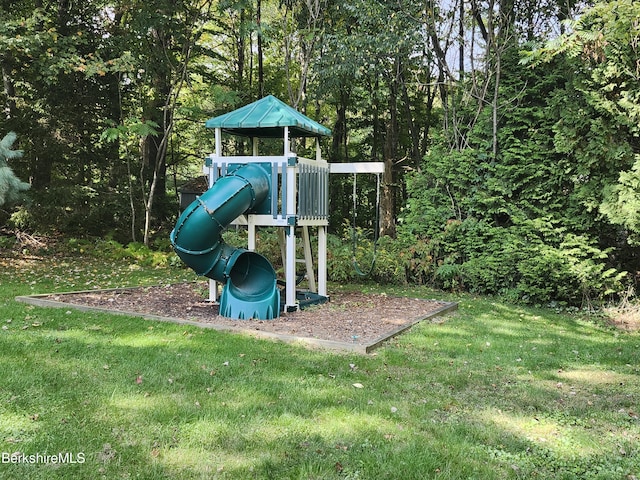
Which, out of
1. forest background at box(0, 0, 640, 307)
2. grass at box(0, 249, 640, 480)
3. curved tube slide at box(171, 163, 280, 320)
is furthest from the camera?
forest background at box(0, 0, 640, 307)

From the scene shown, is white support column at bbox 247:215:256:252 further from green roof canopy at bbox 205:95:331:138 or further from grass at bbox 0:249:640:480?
grass at bbox 0:249:640:480

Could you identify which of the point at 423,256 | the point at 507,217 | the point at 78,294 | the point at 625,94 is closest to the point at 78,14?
the point at 78,294

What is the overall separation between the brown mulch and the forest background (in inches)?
82.0

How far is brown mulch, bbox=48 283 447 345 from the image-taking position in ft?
17.9

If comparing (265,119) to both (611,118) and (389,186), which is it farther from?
(389,186)

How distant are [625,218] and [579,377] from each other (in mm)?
3473

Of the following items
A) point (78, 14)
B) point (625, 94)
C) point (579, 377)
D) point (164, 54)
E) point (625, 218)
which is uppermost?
point (78, 14)

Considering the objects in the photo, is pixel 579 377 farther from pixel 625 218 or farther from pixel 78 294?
pixel 78 294

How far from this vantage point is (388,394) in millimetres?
3668

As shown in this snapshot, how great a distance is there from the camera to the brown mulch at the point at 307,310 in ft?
17.9

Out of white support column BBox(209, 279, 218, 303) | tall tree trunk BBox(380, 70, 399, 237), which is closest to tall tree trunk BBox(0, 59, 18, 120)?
white support column BBox(209, 279, 218, 303)

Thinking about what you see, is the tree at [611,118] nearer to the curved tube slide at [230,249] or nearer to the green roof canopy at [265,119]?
the green roof canopy at [265,119]

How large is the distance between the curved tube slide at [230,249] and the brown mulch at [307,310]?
0.26 metres

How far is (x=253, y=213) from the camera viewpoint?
6.65m
